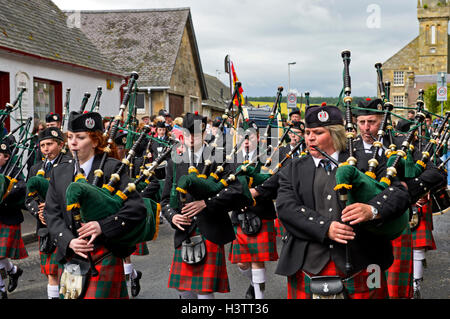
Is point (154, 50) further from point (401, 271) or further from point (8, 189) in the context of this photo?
point (401, 271)

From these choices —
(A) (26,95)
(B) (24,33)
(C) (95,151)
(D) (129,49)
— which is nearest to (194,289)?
(C) (95,151)

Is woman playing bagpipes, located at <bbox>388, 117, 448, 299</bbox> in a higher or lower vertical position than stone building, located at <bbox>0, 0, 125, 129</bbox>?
lower

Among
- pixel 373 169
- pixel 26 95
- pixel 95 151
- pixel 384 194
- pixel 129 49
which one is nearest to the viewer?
pixel 384 194

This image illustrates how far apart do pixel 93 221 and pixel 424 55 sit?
70.5 m

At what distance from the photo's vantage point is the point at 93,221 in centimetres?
303

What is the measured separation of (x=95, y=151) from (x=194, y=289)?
56.7 inches

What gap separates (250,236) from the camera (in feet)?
18.5

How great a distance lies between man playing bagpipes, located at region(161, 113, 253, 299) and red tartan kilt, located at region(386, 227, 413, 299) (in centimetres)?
140

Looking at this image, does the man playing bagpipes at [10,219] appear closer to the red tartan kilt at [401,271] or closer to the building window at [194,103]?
the red tartan kilt at [401,271]

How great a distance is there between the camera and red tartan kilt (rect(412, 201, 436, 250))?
18.5 feet

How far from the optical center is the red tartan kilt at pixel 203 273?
4133 millimetres

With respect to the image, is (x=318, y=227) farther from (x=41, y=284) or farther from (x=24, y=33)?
(x=24, y=33)

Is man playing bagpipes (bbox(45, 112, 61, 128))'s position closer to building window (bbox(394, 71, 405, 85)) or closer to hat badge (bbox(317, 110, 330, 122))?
hat badge (bbox(317, 110, 330, 122))

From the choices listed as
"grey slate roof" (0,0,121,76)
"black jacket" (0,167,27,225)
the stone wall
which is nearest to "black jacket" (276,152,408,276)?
"black jacket" (0,167,27,225)
